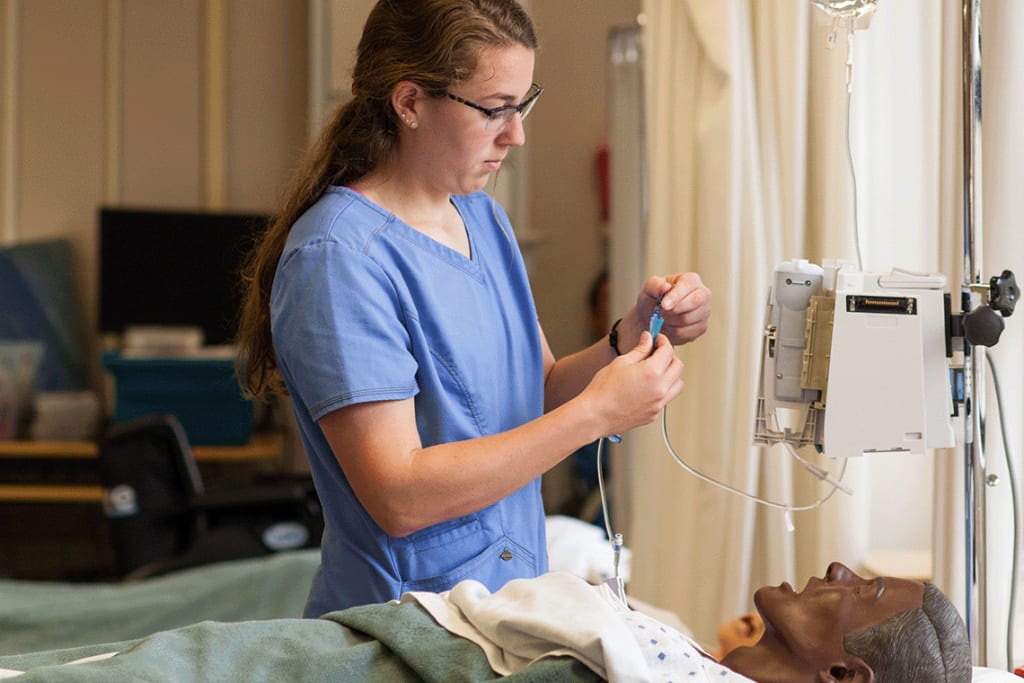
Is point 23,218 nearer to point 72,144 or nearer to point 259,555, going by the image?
point 72,144

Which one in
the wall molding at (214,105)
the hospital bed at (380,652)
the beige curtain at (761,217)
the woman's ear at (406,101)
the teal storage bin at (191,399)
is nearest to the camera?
the hospital bed at (380,652)

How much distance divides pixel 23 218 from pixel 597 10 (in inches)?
101

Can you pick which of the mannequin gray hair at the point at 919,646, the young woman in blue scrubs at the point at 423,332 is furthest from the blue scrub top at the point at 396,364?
the mannequin gray hair at the point at 919,646

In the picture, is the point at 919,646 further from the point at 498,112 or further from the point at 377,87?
the point at 377,87

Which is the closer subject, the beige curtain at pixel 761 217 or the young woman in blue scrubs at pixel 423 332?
the young woman in blue scrubs at pixel 423 332

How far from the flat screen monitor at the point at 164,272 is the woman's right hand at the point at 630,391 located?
11.7ft

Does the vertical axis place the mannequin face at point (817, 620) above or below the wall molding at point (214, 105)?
below

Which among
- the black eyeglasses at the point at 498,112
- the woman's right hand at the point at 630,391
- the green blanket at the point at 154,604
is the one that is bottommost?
the green blanket at the point at 154,604

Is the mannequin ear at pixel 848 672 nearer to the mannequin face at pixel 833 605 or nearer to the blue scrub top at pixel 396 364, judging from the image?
the mannequin face at pixel 833 605

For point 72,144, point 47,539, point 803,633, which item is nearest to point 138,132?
point 72,144

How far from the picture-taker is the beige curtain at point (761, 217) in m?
2.22

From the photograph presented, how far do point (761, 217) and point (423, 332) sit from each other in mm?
1156

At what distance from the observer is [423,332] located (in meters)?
1.35

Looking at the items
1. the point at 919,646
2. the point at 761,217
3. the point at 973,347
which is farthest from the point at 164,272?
the point at 919,646
